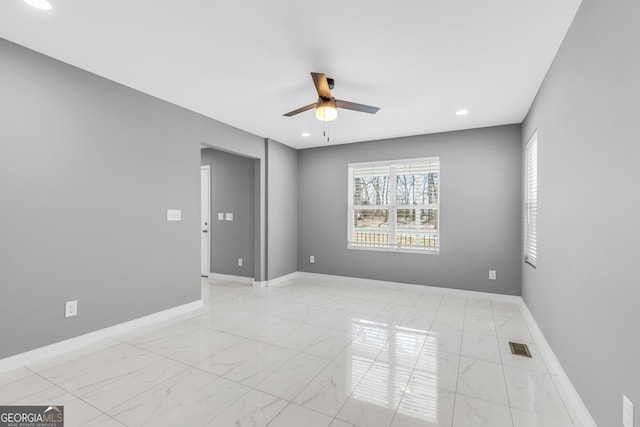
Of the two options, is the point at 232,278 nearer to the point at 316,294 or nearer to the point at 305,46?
the point at 316,294

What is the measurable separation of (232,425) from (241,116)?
136 inches

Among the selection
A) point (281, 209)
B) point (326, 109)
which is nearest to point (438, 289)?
point (281, 209)

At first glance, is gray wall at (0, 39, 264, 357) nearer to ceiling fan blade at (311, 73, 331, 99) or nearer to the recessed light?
the recessed light

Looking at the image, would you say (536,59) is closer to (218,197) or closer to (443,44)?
(443,44)

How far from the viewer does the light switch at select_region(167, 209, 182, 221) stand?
11.6 ft

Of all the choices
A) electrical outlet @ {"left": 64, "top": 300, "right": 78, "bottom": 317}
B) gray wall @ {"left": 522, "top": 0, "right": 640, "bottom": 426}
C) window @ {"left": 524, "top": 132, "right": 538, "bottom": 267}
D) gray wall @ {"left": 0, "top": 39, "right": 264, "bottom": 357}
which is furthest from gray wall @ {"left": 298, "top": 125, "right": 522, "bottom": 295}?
electrical outlet @ {"left": 64, "top": 300, "right": 78, "bottom": 317}

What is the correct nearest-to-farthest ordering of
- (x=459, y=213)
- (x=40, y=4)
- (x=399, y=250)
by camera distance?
(x=40, y=4) → (x=459, y=213) → (x=399, y=250)

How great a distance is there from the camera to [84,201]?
276cm

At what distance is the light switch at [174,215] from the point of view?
11.6 ft

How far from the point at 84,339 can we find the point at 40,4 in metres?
2.68

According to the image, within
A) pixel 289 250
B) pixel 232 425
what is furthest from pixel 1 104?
pixel 289 250

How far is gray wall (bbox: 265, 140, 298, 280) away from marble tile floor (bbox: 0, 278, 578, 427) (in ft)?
5.57

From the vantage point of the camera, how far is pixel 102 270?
289 cm

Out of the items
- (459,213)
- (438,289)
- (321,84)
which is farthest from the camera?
(438,289)
